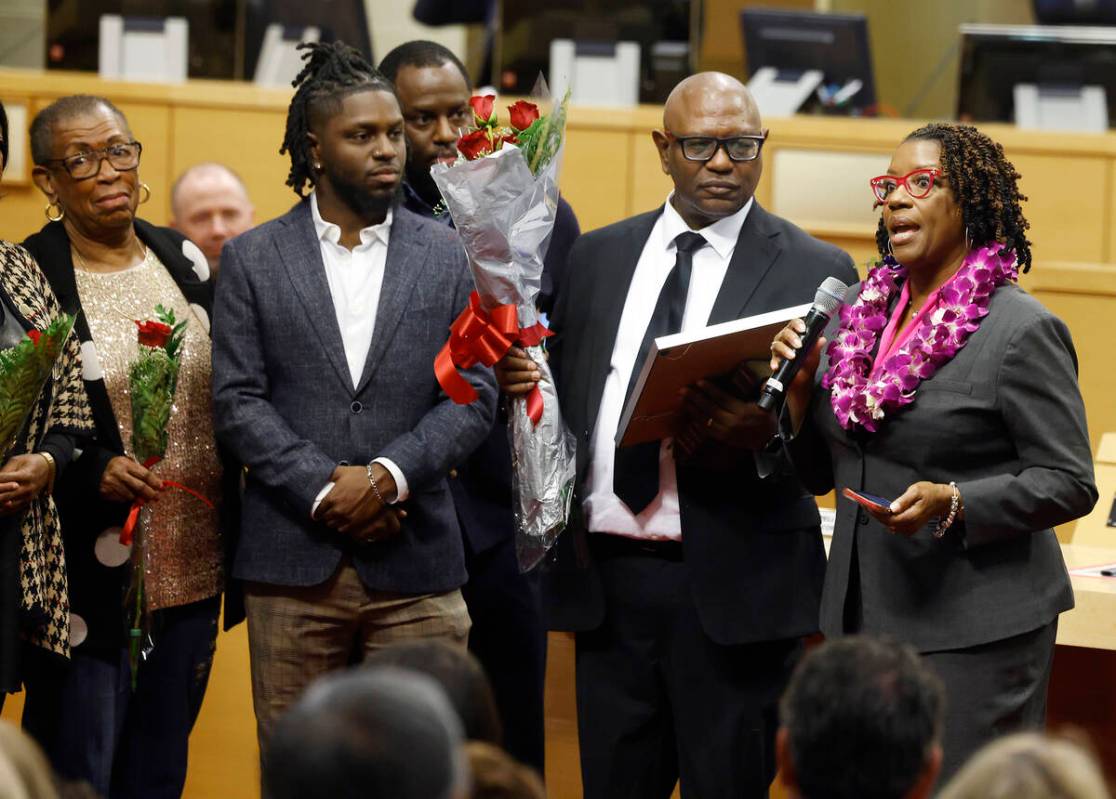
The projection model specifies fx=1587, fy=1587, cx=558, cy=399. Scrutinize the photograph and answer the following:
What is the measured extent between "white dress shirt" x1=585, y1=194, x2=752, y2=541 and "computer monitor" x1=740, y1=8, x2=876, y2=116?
11.6 ft

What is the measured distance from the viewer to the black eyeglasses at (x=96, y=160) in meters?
3.26

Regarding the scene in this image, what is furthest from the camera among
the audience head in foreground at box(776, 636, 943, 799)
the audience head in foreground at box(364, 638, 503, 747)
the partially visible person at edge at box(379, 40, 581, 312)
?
the partially visible person at edge at box(379, 40, 581, 312)

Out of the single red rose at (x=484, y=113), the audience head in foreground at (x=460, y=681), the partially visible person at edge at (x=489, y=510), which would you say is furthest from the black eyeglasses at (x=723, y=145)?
the audience head in foreground at (x=460, y=681)

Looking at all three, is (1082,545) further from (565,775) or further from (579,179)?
(579,179)

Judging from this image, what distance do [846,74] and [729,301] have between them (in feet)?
12.3

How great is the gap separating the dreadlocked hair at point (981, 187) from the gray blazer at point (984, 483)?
104mm

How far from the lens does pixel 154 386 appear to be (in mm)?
3104

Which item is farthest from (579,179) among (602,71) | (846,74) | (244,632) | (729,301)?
(729,301)

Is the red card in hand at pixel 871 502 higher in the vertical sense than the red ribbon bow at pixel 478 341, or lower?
lower

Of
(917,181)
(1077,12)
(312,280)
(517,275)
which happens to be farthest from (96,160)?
(1077,12)

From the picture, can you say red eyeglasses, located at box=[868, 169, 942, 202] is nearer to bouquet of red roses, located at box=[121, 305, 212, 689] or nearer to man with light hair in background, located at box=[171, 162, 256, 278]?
bouquet of red roses, located at box=[121, 305, 212, 689]

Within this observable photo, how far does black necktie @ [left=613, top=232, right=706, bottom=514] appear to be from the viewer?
306 cm

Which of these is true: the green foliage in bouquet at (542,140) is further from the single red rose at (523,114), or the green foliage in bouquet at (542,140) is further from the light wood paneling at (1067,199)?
the light wood paneling at (1067,199)

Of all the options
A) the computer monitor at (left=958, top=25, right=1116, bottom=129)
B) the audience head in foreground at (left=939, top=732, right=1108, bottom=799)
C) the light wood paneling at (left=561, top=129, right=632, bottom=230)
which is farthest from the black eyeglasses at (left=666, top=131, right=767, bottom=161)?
the computer monitor at (left=958, top=25, right=1116, bottom=129)
